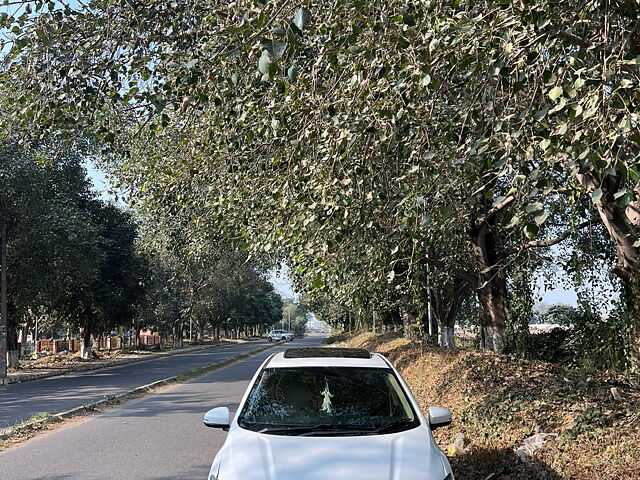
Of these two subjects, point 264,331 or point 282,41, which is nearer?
point 282,41

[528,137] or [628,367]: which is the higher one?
[528,137]

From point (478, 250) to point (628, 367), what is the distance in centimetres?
498

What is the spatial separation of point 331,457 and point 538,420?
3.94m

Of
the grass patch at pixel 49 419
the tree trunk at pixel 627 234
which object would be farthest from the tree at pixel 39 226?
the tree trunk at pixel 627 234

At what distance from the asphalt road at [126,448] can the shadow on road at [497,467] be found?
3049mm

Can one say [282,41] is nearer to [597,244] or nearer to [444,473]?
[444,473]

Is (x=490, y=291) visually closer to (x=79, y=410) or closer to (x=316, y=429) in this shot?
(x=79, y=410)

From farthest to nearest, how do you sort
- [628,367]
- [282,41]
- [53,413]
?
[53,413] → [628,367] → [282,41]

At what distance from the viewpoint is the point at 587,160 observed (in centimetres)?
401

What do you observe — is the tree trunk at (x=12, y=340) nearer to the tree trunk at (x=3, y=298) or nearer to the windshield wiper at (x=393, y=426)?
the tree trunk at (x=3, y=298)

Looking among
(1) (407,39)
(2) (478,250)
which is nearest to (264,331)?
(2) (478,250)

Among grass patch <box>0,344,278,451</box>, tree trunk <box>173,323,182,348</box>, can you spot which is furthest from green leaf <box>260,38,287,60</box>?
tree trunk <box>173,323,182,348</box>

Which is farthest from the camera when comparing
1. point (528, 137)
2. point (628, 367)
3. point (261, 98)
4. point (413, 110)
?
point (628, 367)

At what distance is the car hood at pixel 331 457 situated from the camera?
154 inches
